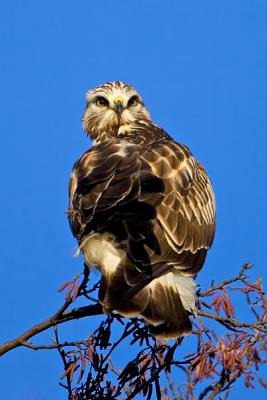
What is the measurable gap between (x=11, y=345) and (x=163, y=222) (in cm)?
141

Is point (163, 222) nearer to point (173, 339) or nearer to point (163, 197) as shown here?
point (163, 197)

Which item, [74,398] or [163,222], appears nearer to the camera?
[74,398]

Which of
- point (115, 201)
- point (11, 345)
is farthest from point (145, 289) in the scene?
point (11, 345)

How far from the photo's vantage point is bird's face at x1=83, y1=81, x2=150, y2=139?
330 inches

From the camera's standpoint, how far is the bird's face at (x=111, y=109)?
27.5 ft

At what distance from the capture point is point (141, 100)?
8852mm

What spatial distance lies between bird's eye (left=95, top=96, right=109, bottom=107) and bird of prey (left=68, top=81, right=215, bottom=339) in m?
2.08

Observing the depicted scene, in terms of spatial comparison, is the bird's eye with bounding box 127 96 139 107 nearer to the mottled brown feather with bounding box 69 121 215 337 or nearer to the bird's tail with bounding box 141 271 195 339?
the mottled brown feather with bounding box 69 121 215 337

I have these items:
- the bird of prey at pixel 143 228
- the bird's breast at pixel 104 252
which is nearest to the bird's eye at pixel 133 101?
the bird of prey at pixel 143 228

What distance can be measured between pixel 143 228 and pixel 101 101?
3465 mm

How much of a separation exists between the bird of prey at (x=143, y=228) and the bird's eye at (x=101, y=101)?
2075mm

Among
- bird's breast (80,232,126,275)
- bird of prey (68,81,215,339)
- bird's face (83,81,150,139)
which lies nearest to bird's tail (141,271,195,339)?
bird of prey (68,81,215,339)

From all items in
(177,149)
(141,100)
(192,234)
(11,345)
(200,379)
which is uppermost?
(141,100)

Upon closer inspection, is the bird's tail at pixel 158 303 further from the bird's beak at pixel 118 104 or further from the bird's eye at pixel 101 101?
the bird's eye at pixel 101 101
